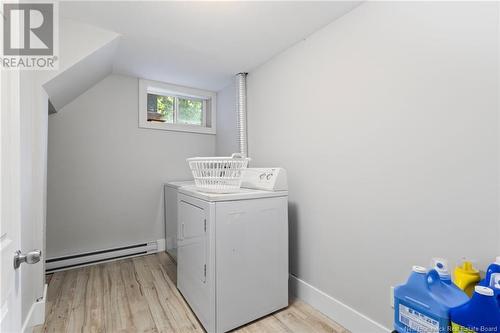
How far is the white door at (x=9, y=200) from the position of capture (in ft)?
2.16

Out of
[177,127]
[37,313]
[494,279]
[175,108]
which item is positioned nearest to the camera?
[494,279]

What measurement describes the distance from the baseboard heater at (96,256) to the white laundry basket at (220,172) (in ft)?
5.37

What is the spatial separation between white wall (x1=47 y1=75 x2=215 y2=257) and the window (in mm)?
89

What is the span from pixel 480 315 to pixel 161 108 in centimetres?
334

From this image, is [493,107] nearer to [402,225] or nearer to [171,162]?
[402,225]

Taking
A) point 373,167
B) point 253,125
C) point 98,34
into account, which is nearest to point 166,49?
point 98,34

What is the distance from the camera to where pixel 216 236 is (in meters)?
1.51

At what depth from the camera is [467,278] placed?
0.97 m

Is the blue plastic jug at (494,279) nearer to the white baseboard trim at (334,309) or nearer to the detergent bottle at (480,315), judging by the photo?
the detergent bottle at (480,315)

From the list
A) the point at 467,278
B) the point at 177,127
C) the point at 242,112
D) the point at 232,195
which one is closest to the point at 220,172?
the point at 232,195

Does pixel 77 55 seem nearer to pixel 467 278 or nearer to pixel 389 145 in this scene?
pixel 389 145

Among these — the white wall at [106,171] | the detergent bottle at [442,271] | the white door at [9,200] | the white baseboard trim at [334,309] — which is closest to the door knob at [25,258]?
the white door at [9,200]

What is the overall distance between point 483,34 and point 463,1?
0.63ft

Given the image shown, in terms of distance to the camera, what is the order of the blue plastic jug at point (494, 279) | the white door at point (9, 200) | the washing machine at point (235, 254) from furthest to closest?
the washing machine at point (235, 254), the blue plastic jug at point (494, 279), the white door at point (9, 200)
